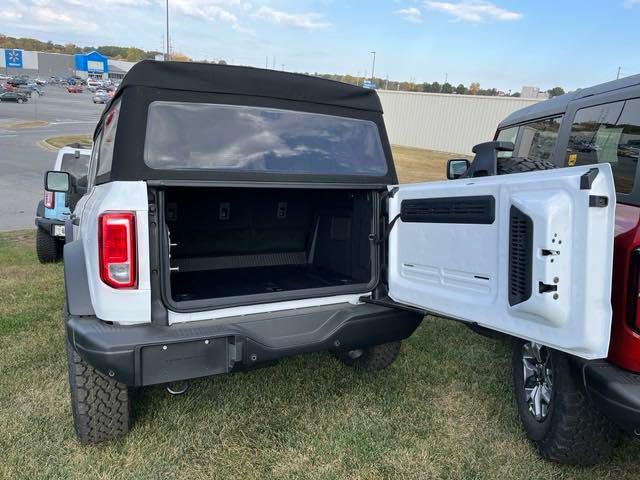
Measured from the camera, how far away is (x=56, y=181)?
4602 millimetres

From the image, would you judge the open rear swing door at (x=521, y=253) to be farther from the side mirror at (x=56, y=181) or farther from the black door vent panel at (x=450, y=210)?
the side mirror at (x=56, y=181)

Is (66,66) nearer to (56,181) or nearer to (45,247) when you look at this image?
(45,247)

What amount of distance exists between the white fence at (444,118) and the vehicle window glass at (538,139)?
21.6 m

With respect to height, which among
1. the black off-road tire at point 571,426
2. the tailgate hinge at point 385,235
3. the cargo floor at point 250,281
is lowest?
the black off-road tire at point 571,426

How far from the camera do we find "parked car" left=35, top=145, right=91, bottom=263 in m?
6.58

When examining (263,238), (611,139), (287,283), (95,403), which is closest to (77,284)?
(95,403)

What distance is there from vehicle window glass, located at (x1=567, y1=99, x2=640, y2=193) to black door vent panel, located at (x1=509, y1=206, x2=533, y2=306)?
2.22 ft

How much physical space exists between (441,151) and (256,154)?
28.4m

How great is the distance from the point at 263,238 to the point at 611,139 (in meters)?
2.58

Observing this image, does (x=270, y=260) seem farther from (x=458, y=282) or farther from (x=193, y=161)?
(x=458, y=282)

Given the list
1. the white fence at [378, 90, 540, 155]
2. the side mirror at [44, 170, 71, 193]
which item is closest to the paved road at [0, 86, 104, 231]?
the side mirror at [44, 170, 71, 193]

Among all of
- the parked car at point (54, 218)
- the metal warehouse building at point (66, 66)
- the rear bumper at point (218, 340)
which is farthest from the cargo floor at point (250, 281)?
A: the metal warehouse building at point (66, 66)

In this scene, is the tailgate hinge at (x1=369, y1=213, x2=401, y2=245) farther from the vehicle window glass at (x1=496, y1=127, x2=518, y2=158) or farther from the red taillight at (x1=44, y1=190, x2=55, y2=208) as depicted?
the red taillight at (x1=44, y1=190, x2=55, y2=208)

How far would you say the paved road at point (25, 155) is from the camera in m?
11.1
